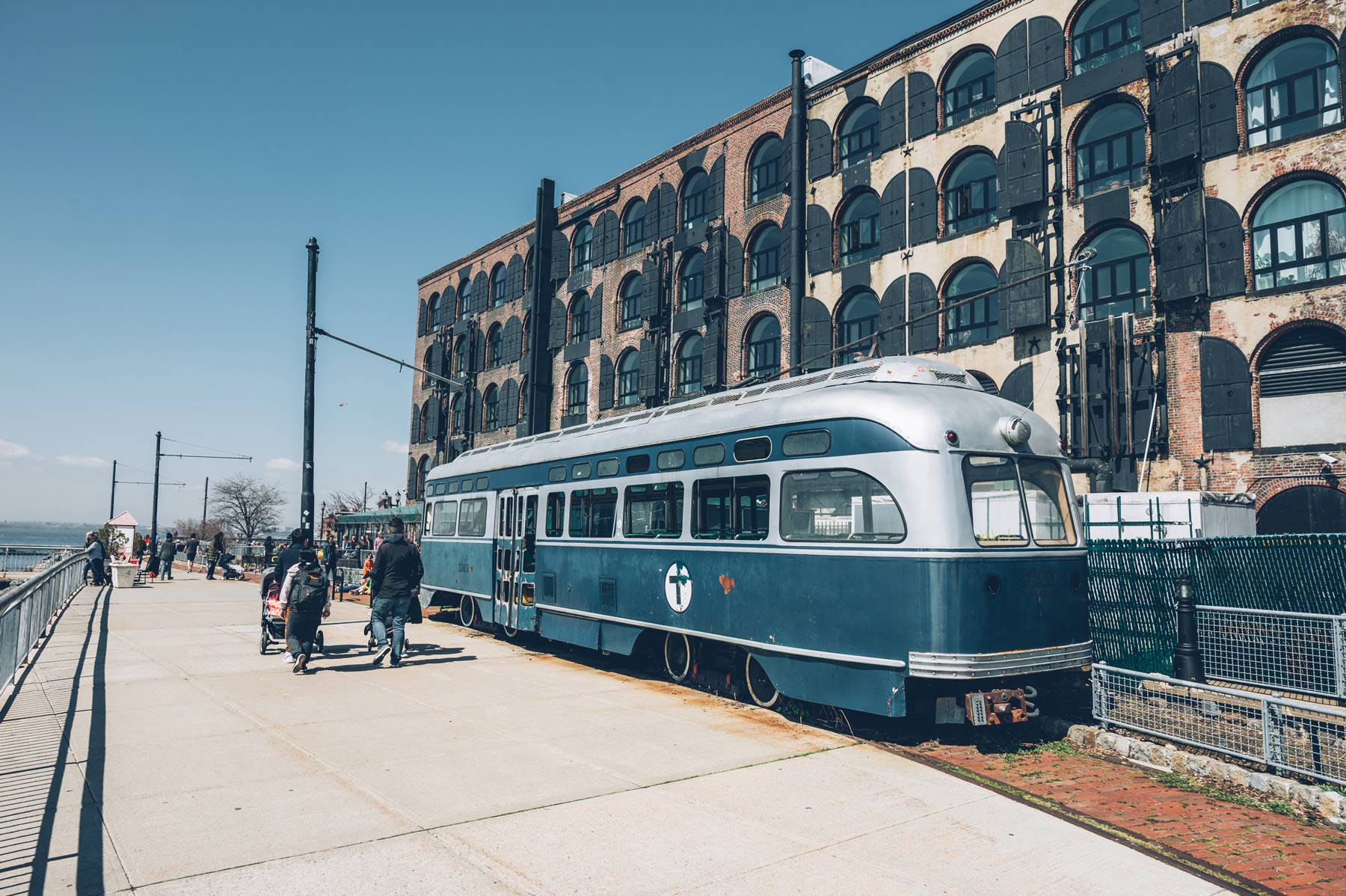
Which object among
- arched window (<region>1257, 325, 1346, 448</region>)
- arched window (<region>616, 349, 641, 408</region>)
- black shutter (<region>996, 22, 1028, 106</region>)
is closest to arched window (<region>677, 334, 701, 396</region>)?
arched window (<region>616, 349, 641, 408</region>)

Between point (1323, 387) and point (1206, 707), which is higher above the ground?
point (1323, 387)

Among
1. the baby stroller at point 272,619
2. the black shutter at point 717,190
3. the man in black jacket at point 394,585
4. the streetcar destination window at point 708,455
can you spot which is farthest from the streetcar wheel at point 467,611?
the black shutter at point 717,190

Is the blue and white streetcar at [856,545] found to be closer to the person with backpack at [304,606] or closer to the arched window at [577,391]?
the person with backpack at [304,606]

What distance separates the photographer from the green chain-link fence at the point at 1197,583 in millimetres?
10133

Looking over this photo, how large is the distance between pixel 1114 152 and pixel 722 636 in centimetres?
1875

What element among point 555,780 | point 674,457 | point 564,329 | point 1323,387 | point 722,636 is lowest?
point 555,780

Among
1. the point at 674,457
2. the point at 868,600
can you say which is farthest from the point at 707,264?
the point at 868,600

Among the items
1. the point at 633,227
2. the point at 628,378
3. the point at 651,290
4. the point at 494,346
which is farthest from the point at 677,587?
the point at 494,346

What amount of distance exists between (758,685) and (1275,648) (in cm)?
521

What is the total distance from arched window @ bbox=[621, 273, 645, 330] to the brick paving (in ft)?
96.7

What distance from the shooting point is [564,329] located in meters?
40.0

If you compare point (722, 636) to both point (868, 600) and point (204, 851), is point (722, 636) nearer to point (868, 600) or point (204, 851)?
point (868, 600)

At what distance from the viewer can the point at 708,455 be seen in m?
10.4

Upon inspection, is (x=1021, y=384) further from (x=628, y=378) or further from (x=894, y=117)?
(x=628, y=378)
